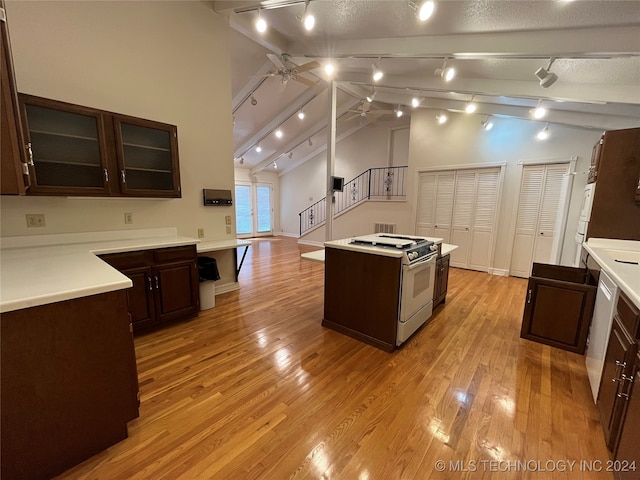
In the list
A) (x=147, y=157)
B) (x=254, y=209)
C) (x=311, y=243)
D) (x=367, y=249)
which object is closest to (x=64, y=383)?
(x=367, y=249)

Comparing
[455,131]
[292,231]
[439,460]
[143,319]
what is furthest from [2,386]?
[292,231]

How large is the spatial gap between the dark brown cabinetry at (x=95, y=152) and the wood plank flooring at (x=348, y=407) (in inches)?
61.7

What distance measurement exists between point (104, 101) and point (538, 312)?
482 cm

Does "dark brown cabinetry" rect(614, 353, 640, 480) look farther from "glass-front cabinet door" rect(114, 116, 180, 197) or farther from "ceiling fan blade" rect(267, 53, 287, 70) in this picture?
"ceiling fan blade" rect(267, 53, 287, 70)

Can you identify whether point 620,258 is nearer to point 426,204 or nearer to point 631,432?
point 631,432

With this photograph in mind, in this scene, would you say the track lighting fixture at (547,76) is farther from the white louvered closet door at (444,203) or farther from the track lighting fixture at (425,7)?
the white louvered closet door at (444,203)

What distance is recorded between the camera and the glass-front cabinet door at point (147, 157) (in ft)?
8.63

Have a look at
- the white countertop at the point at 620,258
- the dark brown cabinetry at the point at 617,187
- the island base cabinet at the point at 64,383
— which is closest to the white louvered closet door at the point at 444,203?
the dark brown cabinetry at the point at 617,187

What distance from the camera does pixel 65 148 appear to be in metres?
2.35

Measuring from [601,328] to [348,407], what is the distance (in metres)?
1.89

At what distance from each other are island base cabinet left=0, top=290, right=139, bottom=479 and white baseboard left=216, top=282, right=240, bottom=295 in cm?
242

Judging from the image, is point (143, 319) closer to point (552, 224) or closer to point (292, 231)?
point (552, 224)

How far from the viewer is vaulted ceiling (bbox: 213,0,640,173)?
2.25 metres

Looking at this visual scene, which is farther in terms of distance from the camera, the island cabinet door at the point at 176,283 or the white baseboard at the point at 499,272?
the white baseboard at the point at 499,272
